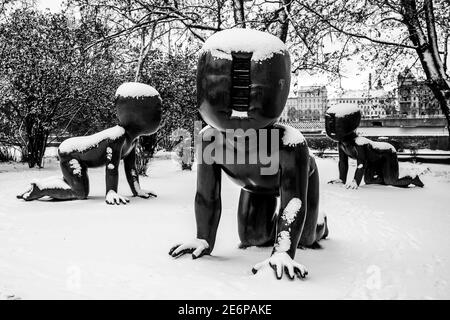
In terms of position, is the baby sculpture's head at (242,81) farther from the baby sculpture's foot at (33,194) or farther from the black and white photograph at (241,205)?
the baby sculpture's foot at (33,194)

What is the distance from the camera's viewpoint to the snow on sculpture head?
26.1ft

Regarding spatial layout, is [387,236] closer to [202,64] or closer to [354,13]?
[202,64]

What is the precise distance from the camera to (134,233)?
3826mm

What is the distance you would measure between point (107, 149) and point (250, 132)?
3996 mm

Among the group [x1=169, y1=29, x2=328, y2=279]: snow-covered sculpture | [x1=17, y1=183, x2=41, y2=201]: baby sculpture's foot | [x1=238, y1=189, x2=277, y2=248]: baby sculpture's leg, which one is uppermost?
[x1=169, y1=29, x2=328, y2=279]: snow-covered sculpture

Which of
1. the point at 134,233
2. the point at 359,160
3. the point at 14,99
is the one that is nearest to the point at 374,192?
the point at 359,160

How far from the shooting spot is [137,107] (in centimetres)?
602

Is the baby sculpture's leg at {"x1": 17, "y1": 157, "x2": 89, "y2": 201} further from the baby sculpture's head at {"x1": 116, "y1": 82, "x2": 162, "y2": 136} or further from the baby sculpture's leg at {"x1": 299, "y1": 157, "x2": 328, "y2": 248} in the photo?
the baby sculpture's leg at {"x1": 299, "y1": 157, "x2": 328, "y2": 248}

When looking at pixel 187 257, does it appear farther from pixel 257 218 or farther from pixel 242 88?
pixel 242 88

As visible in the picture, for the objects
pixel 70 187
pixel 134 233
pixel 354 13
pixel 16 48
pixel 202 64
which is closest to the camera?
pixel 202 64

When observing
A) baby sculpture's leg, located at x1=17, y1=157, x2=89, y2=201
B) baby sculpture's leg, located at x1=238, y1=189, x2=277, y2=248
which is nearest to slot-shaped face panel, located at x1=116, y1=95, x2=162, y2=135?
baby sculpture's leg, located at x1=17, y1=157, x2=89, y2=201

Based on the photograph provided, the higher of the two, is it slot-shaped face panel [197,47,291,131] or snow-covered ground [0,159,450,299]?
slot-shaped face panel [197,47,291,131]

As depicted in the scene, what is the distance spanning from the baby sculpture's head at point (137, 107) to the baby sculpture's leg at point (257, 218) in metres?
3.31

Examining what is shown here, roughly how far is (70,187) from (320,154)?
1560 cm
